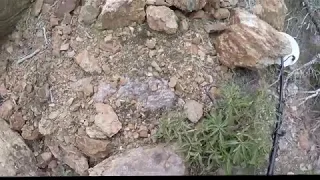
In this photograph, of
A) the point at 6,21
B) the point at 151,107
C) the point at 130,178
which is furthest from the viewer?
the point at 6,21

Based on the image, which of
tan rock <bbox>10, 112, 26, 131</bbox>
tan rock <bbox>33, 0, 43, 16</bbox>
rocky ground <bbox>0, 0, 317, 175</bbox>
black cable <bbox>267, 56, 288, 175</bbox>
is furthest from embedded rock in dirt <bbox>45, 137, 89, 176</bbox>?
black cable <bbox>267, 56, 288, 175</bbox>

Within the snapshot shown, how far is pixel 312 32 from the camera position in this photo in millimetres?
1973

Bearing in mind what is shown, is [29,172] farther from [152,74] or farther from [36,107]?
[152,74]

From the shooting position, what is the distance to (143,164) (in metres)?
1.64

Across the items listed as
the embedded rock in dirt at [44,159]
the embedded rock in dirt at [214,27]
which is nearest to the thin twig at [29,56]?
the embedded rock in dirt at [44,159]

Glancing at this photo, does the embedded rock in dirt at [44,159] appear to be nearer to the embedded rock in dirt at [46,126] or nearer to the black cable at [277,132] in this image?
the embedded rock in dirt at [46,126]

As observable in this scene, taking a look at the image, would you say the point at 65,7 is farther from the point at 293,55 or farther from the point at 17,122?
the point at 293,55

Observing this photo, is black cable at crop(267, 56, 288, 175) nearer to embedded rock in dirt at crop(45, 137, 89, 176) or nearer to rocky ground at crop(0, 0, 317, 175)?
rocky ground at crop(0, 0, 317, 175)

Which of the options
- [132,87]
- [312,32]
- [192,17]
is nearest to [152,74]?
[132,87]

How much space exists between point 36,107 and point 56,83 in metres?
0.11

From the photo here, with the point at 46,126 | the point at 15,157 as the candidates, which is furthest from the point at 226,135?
the point at 15,157

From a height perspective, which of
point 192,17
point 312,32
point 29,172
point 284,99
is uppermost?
point 192,17

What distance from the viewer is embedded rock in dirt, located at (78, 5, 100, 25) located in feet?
5.98

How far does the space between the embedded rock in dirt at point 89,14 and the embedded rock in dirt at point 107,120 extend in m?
0.32
